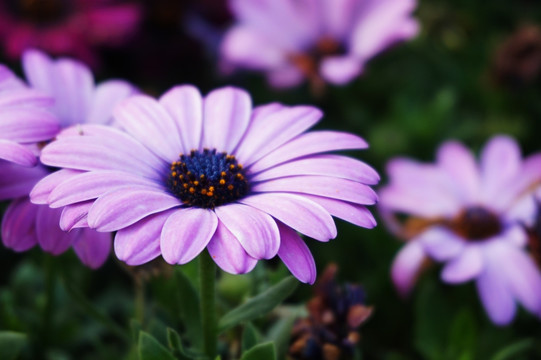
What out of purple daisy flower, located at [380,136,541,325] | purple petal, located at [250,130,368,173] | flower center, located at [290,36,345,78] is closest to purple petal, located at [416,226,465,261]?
purple daisy flower, located at [380,136,541,325]

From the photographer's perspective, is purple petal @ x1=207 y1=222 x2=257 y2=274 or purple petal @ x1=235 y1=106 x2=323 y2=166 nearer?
purple petal @ x1=207 y1=222 x2=257 y2=274

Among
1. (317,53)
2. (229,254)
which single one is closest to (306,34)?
(317,53)

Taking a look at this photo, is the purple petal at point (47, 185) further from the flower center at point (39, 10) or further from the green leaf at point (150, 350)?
the flower center at point (39, 10)

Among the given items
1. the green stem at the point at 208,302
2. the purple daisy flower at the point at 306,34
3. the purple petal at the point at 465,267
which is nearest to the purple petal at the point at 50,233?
the green stem at the point at 208,302

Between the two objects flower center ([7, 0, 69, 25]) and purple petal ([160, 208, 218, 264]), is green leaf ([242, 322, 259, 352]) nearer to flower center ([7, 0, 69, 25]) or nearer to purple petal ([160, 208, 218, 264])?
purple petal ([160, 208, 218, 264])

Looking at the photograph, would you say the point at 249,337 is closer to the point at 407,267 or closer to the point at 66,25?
the point at 407,267

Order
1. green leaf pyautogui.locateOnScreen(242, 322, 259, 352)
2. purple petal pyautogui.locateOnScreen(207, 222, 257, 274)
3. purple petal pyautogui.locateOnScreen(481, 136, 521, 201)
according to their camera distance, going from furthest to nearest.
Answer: purple petal pyautogui.locateOnScreen(481, 136, 521, 201) < green leaf pyautogui.locateOnScreen(242, 322, 259, 352) < purple petal pyautogui.locateOnScreen(207, 222, 257, 274)

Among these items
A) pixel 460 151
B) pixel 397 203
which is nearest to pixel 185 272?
pixel 397 203
